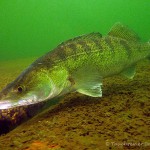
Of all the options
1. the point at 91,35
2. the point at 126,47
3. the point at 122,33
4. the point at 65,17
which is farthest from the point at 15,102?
the point at 65,17

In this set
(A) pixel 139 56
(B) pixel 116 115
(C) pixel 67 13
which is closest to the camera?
(B) pixel 116 115

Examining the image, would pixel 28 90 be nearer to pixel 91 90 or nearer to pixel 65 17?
pixel 91 90

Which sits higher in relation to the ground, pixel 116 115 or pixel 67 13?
pixel 67 13

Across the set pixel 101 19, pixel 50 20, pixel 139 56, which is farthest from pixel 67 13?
pixel 139 56

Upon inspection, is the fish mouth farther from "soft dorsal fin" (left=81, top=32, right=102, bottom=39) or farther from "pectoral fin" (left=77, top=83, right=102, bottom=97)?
"soft dorsal fin" (left=81, top=32, right=102, bottom=39)

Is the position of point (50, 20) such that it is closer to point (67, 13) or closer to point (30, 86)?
point (67, 13)

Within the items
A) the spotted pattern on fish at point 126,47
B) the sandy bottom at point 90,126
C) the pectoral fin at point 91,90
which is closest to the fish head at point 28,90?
the sandy bottom at point 90,126

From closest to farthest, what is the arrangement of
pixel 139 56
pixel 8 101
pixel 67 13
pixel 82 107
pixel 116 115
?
1. pixel 8 101
2. pixel 116 115
3. pixel 82 107
4. pixel 139 56
5. pixel 67 13
